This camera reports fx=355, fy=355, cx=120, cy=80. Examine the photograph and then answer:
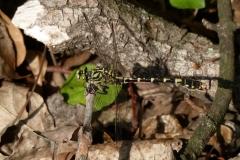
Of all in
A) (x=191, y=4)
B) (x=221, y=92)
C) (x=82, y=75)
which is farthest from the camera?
(x=191, y=4)

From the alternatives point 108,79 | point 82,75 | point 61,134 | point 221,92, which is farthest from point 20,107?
point 221,92

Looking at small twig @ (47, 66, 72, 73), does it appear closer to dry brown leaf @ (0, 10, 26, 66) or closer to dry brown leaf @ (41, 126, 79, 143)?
dry brown leaf @ (0, 10, 26, 66)

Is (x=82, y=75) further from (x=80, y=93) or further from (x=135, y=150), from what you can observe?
(x=135, y=150)

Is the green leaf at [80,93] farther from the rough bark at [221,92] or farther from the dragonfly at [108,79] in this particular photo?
the rough bark at [221,92]

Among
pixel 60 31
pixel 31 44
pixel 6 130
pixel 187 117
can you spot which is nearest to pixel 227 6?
pixel 187 117

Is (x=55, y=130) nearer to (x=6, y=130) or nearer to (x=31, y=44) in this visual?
(x=6, y=130)

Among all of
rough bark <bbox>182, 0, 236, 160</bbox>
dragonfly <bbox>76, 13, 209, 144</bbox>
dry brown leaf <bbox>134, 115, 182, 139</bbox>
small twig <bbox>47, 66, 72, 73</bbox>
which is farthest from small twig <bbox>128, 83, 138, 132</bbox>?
rough bark <bbox>182, 0, 236, 160</bbox>

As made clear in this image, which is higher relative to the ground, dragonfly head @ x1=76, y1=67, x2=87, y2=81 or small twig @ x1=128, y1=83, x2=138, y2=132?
dragonfly head @ x1=76, y1=67, x2=87, y2=81
